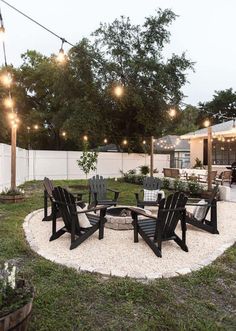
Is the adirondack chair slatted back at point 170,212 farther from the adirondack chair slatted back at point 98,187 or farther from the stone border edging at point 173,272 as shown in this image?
the adirondack chair slatted back at point 98,187

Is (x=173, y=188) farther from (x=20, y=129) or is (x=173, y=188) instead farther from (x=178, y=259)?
(x=20, y=129)

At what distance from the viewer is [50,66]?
22.2m

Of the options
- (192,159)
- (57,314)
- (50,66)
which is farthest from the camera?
(50,66)

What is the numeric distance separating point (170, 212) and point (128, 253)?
2.82 feet

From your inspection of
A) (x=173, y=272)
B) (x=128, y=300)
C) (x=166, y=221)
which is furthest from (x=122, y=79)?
(x=128, y=300)

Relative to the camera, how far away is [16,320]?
191cm

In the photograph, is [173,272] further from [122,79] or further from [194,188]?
[122,79]

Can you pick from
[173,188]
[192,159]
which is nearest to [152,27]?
[192,159]

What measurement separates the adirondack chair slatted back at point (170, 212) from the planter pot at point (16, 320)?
7.96ft

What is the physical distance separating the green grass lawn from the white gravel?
234mm

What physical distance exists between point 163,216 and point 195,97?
72715 mm

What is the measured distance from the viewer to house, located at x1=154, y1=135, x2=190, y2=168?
24308mm

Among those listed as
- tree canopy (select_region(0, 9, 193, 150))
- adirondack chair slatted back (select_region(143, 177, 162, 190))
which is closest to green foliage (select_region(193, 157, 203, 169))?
tree canopy (select_region(0, 9, 193, 150))

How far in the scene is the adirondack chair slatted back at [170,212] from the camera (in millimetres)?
4145
